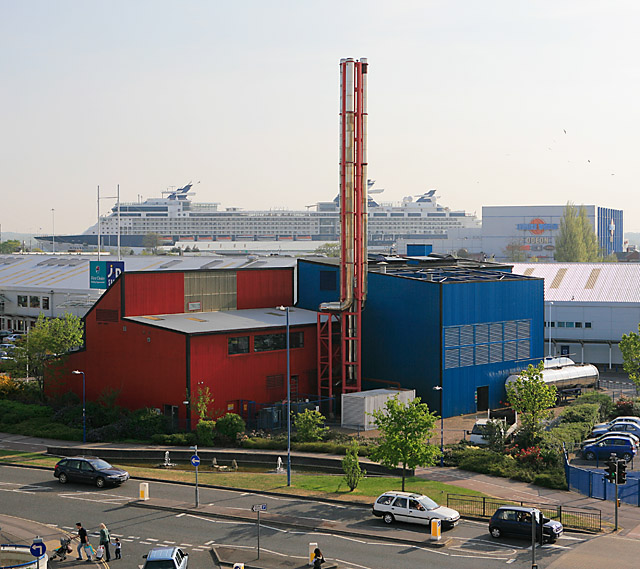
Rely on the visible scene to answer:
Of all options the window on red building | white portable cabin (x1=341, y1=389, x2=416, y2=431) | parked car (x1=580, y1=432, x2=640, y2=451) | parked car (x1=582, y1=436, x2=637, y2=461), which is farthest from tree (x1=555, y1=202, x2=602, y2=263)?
parked car (x1=582, y1=436, x2=637, y2=461)

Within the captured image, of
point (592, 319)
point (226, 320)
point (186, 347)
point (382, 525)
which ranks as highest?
point (226, 320)

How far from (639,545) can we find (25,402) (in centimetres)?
4089

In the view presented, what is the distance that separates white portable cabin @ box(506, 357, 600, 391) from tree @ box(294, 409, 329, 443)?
15363 mm

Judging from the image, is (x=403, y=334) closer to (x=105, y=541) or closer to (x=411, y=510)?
(x=411, y=510)

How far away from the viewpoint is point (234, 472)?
42.8 m

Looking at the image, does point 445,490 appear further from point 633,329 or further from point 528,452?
point 633,329

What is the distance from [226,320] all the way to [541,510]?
1048 inches

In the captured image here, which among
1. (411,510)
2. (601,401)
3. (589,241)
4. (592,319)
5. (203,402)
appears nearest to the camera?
(411,510)

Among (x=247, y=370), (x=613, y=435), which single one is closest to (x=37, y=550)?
(x=247, y=370)

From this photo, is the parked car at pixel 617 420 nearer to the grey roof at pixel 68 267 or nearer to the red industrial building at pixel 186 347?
the red industrial building at pixel 186 347

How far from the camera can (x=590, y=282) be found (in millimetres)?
80375

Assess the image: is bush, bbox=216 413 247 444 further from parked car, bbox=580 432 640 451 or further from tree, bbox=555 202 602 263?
tree, bbox=555 202 602 263

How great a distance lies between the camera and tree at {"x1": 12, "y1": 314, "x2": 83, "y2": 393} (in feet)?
191

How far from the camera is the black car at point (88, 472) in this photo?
129 ft
